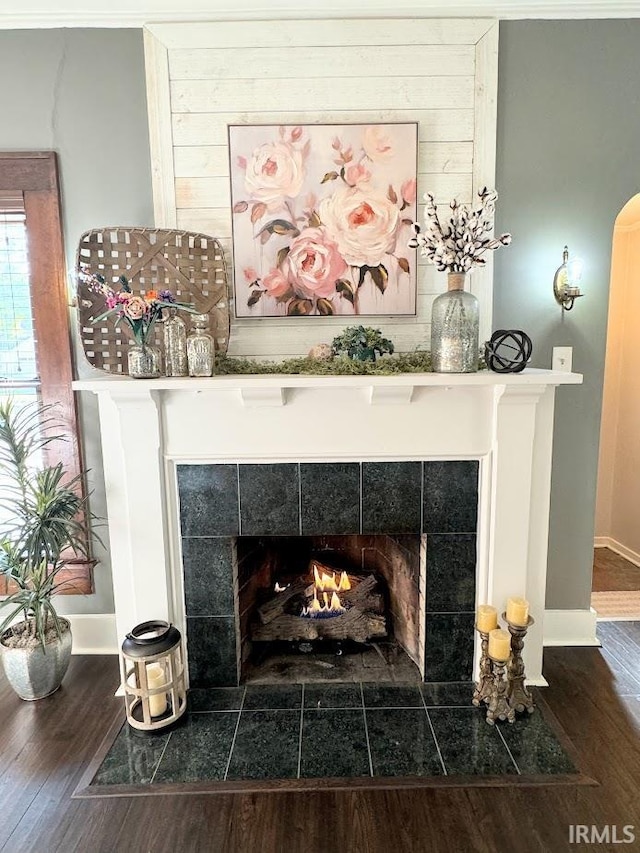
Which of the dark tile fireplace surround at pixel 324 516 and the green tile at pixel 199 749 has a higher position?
the dark tile fireplace surround at pixel 324 516

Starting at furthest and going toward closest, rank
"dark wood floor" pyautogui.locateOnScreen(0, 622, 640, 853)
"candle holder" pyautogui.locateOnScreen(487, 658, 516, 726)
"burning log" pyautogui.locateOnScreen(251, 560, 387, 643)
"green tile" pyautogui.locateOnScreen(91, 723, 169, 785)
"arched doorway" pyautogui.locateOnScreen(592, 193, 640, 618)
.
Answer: "arched doorway" pyautogui.locateOnScreen(592, 193, 640, 618), "burning log" pyautogui.locateOnScreen(251, 560, 387, 643), "candle holder" pyautogui.locateOnScreen(487, 658, 516, 726), "green tile" pyautogui.locateOnScreen(91, 723, 169, 785), "dark wood floor" pyautogui.locateOnScreen(0, 622, 640, 853)

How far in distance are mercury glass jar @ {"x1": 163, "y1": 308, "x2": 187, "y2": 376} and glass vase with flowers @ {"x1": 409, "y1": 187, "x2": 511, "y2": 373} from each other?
36.7 inches

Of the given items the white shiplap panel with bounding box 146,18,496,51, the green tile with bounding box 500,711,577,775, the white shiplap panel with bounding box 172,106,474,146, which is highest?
the white shiplap panel with bounding box 146,18,496,51

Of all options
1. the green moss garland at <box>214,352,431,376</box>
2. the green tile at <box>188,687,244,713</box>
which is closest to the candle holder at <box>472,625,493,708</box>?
the green tile at <box>188,687,244,713</box>

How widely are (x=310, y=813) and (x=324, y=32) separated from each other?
2.84 m

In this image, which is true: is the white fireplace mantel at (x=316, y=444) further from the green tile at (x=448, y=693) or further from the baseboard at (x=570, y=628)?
the baseboard at (x=570, y=628)

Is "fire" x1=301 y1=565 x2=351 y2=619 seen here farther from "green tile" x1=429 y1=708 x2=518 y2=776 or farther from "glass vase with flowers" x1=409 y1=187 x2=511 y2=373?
"glass vase with flowers" x1=409 y1=187 x2=511 y2=373

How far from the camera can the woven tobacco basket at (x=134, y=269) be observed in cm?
207

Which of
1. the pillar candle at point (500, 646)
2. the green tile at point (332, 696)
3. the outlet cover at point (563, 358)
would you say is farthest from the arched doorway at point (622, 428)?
the green tile at point (332, 696)

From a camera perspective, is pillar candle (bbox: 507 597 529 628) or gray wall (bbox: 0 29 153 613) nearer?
pillar candle (bbox: 507 597 529 628)

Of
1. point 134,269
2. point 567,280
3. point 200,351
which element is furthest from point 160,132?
point 567,280

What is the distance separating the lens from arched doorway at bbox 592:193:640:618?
324 cm

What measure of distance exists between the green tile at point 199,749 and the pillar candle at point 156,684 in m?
0.10

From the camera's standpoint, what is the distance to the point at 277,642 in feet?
8.03
